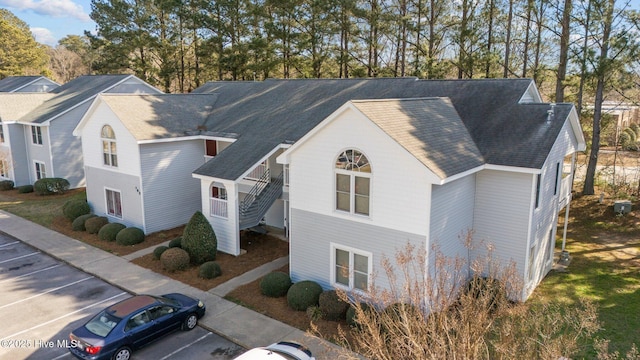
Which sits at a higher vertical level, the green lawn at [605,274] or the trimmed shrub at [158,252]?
the trimmed shrub at [158,252]

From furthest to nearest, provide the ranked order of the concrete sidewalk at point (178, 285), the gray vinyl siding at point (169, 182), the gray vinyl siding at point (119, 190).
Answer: the gray vinyl siding at point (119, 190), the gray vinyl siding at point (169, 182), the concrete sidewalk at point (178, 285)

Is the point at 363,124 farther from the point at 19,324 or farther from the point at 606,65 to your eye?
the point at 606,65

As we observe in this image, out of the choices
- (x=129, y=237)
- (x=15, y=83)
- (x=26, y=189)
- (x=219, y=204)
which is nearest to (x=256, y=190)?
(x=219, y=204)

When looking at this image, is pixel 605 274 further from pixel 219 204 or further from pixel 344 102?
pixel 219 204

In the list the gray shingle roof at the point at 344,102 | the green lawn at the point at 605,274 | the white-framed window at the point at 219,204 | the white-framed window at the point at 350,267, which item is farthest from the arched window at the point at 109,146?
the green lawn at the point at 605,274

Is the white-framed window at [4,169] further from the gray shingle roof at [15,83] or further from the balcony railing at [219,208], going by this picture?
the balcony railing at [219,208]
